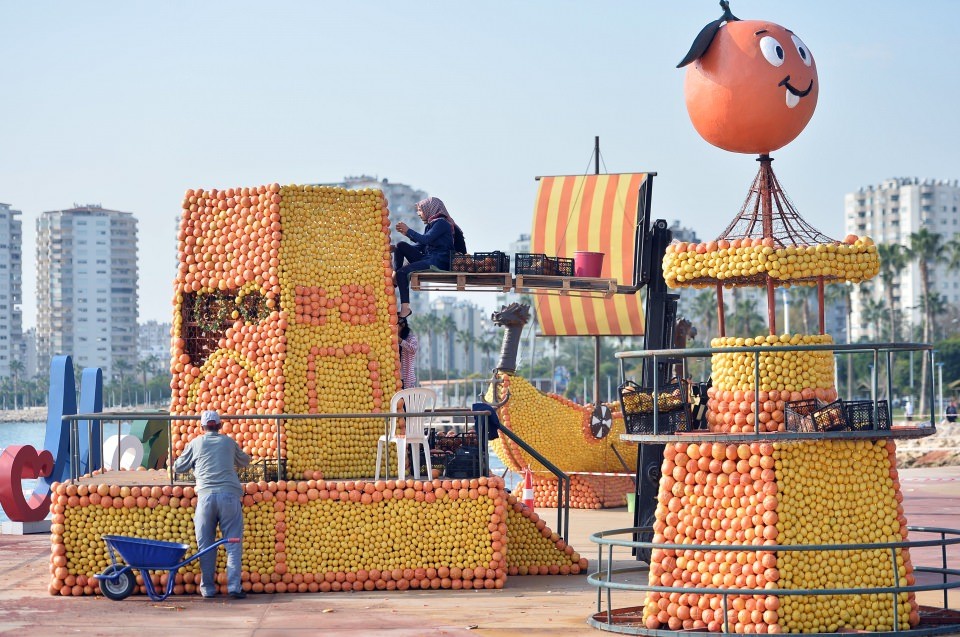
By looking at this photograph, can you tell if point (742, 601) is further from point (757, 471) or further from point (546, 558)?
point (546, 558)

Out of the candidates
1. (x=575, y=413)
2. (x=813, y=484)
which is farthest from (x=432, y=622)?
(x=575, y=413)

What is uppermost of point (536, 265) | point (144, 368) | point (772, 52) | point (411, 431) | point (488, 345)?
point (488, 345)

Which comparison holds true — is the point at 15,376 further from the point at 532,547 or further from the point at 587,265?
the point at 532,547

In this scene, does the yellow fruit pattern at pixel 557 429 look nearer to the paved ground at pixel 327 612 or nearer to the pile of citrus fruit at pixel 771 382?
the paved ground at pixel 327 612

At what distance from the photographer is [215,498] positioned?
15.3 m

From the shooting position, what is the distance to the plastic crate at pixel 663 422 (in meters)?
13.9

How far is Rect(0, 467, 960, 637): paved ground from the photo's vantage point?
13.4 m

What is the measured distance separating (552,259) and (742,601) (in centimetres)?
739

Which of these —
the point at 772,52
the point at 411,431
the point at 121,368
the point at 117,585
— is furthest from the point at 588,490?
the point at 121,368

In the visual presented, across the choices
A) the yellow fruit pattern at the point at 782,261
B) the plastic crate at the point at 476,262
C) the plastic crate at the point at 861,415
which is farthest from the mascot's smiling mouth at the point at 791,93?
the plastic crate at the point at 476,262

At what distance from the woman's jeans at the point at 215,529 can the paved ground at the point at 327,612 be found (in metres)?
0.22

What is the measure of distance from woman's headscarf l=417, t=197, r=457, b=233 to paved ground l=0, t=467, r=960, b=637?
4.71 metres

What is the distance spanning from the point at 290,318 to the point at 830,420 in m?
6.99

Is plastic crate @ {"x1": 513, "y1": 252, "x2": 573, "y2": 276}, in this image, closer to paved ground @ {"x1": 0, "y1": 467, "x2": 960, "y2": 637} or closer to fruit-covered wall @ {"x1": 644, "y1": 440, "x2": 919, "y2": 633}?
paved ground @ {"x1": 0, "y1": 467, "x2": 960, "y2": 637}
